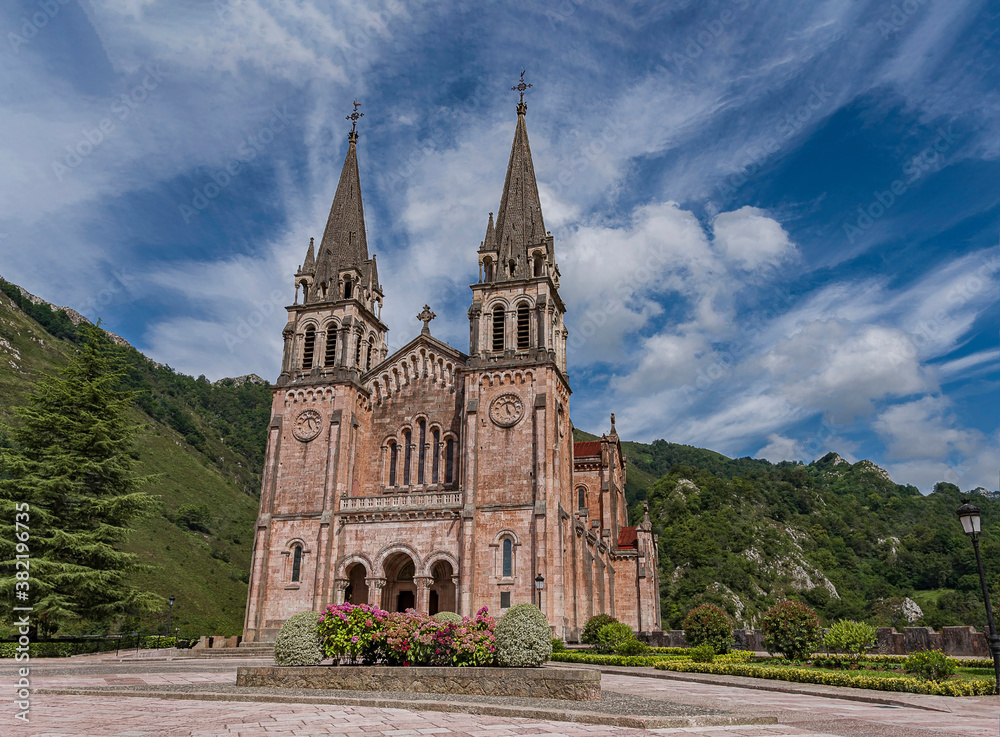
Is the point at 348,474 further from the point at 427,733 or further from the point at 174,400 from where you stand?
the point at 174,400

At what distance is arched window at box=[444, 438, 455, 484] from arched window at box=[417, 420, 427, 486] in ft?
4.22

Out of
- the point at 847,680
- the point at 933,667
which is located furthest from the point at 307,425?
the point at 933,667

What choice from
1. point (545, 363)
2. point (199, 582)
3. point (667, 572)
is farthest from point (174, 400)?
point (545, 363)

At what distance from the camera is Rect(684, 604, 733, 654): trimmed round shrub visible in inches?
1051

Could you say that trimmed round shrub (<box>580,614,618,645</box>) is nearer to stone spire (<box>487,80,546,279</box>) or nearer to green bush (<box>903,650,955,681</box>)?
green bush (<box>903,650,955,681</box>)

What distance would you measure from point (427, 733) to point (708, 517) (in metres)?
92.5

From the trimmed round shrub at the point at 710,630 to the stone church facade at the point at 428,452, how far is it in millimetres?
8270

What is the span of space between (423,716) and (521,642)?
4575 mm

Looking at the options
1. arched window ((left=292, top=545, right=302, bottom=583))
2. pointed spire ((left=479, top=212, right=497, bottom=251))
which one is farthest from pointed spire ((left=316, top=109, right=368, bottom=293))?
arched window ((left=292, top=545, right=302, bottom=583))

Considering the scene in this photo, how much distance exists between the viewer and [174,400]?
119375mm

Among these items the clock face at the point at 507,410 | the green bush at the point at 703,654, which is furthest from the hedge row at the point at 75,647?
the green bush at the point at 703,654

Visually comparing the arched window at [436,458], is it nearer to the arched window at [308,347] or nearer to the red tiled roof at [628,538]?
the arched window at [308,347]

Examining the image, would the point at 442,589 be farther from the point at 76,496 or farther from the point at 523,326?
the point at 76,496

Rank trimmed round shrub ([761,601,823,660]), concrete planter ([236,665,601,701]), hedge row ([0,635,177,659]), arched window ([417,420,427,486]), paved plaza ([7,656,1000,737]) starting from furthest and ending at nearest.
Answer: arched window ([417,420,427,486]), hedge row ([0,635,177,659]), trimmed round shrub ([761,601,823,660]), concrete planter ([236,665,601,701]), paved plaza ([7,656,1000,737])
